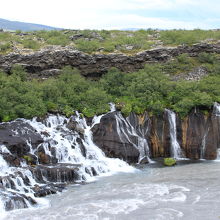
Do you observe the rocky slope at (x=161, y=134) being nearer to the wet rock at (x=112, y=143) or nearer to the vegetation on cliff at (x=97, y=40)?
the wet rock at (x=112, y=143)

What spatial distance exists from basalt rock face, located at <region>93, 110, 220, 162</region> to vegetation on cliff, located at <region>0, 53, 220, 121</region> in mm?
941

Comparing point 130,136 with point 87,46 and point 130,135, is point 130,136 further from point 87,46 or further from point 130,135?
point 87,46

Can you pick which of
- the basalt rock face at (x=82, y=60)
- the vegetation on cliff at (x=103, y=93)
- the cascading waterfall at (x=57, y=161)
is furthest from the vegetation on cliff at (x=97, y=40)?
the cascading waterfall at (x=57, y=161)

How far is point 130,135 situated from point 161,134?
2960 millimetres

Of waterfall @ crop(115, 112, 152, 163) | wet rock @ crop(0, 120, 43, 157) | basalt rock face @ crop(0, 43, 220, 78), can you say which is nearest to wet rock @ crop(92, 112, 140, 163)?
waterfall @ crop(115, 112, 152, 163)

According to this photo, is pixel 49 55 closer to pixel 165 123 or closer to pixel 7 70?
pixel 7 70

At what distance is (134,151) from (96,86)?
913 cm

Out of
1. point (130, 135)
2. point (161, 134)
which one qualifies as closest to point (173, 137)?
point (161, 134)

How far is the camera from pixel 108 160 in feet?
105

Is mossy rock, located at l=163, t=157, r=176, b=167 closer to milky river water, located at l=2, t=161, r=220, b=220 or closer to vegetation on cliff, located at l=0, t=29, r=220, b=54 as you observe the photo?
milky river water, located at l=2, t=161, r=220, b=220

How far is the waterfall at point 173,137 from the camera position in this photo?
34.8 m

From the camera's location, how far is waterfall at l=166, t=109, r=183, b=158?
34844 mm

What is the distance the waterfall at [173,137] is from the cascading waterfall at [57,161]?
5049 mm

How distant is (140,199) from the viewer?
23609mm
